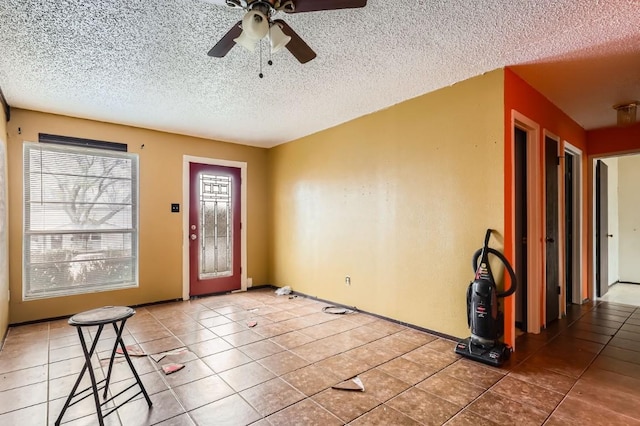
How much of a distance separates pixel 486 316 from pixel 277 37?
2.72m

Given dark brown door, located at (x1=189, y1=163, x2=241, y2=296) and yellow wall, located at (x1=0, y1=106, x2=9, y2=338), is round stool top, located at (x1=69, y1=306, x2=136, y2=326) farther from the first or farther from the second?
dark brown door, located at (x1=189, y1=163, x2=241, y2=296)

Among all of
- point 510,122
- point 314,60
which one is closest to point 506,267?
point 510,122

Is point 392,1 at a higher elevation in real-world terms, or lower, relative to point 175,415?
higher

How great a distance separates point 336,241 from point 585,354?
9.76 feet

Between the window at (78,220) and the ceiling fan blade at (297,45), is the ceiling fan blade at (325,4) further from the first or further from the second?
the window at (78,220)

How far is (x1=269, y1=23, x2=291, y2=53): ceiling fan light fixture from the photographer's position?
1850 mm

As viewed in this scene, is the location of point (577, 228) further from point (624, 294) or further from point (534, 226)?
point (624, 294)

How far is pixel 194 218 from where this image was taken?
5.26 meters

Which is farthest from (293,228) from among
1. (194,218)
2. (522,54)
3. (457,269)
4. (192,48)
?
(522,54)

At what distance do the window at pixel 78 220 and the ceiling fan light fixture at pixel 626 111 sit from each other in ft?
21.2

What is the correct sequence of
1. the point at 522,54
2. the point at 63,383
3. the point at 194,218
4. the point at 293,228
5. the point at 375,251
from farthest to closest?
the point at 293,228
the point at 194,218
the point at 375,251
the point at 522,54
the point at 63,383

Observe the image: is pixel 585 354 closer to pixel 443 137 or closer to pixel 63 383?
pixel 443 137

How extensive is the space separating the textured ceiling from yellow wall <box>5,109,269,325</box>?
0.33 m

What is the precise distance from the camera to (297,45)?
2039 millimetres
